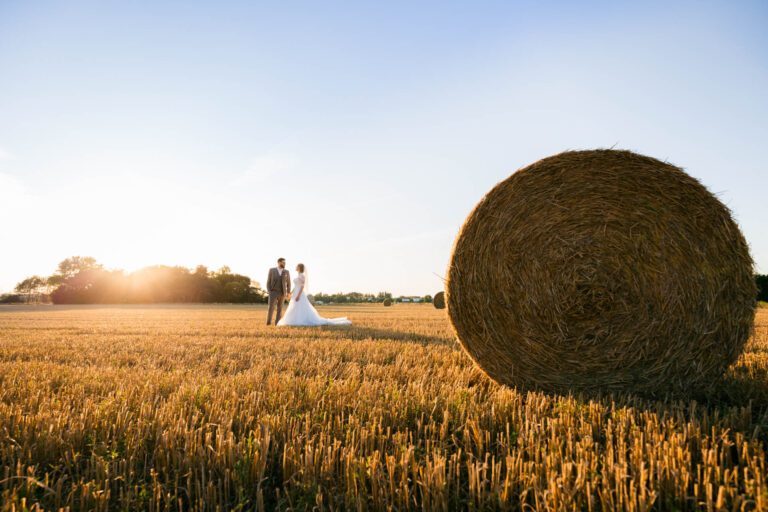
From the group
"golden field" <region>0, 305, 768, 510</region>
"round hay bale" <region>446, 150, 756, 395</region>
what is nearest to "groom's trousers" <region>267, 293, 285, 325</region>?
"golden field" <region>0, 305, 768, 510</region>

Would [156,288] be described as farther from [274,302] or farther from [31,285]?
[274,302]

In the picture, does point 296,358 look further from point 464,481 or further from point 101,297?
point 101,297

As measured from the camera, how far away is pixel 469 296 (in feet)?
13.7

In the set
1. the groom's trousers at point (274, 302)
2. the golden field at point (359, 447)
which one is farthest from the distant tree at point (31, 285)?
the golden field at point (359, 447)

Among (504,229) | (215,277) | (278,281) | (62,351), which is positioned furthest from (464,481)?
(215,277)

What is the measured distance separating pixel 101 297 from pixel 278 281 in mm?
58289

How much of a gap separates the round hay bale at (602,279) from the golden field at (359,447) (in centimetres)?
38

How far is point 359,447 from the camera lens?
2297 mm

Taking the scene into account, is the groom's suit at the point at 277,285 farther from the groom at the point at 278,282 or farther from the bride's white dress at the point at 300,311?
the bride's white dress at the point at 300,311

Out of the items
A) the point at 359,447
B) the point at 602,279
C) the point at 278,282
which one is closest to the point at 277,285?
the point at 278,282

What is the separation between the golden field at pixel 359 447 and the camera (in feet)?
6.02

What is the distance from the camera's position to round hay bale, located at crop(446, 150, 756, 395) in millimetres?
3693

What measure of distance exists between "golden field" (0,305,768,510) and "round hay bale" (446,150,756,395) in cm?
38

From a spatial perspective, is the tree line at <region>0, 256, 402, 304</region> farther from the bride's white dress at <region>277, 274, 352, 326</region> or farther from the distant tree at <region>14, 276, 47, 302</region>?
the bride's white dress at <region>277, 274, 352, 326</region>
